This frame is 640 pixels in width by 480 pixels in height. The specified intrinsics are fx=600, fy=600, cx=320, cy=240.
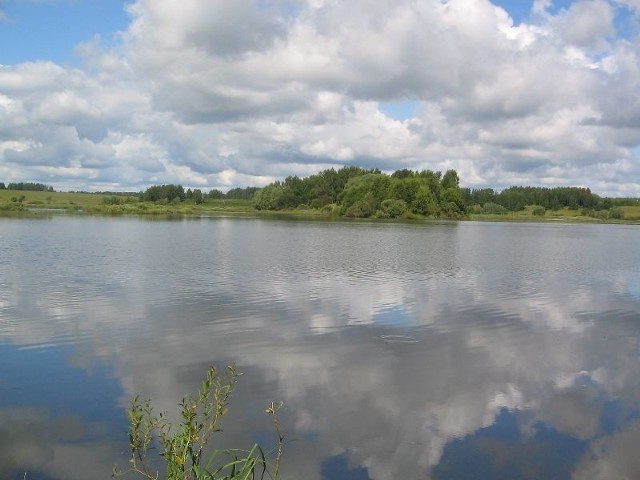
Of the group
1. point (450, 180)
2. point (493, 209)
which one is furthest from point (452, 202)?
point (493, 209)

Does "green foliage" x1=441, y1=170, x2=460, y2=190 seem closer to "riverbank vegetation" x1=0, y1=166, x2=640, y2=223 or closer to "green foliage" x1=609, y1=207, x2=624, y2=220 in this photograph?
"riverbank vegetation" x1=0, y1=166, x2=640, y2=223

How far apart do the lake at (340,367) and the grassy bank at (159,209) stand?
75258 millimetres

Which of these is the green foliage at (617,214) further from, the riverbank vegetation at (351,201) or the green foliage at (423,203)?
the green foliage at (423,203)

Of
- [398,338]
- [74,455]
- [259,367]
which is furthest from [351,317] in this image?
[74,455]

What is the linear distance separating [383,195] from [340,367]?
11929cm

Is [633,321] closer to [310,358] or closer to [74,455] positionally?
[310,358]

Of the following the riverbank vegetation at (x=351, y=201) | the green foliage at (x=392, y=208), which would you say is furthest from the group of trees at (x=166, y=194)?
the green foliage at (x=392, y=208)

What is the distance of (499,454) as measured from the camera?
8.56 m

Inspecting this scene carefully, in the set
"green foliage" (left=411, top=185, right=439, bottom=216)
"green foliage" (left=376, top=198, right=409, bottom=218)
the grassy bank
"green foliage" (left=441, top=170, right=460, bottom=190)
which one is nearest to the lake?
the grassy bank

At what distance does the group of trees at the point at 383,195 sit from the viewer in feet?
419

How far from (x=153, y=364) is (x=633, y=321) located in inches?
589

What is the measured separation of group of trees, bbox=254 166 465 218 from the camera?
419 feet

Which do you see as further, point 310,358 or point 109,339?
point 109,339

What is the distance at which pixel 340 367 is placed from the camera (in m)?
12.5
